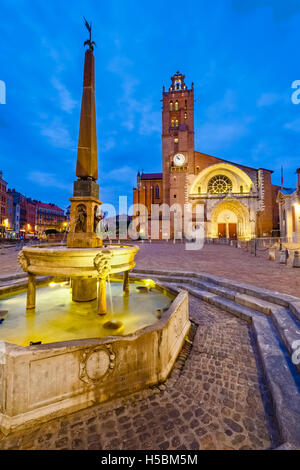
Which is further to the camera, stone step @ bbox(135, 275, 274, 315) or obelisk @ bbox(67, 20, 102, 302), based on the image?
obelisk @ bbox(67, 20, 102, 302)

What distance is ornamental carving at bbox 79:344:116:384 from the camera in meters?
2.32

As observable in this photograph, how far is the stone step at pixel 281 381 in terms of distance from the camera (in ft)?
6.36

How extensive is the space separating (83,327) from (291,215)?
2721 centimetres

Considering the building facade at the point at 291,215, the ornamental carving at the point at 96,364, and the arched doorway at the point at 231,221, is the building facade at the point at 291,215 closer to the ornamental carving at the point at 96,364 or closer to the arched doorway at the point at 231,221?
the arched doorway at the point at 231,221

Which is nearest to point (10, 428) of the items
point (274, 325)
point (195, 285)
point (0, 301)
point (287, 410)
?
point (287, 410)

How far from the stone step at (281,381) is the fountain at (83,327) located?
1.41 meters

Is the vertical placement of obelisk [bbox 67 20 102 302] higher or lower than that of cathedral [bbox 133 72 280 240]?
lower

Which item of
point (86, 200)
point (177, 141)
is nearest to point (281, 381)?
point (86, 200)

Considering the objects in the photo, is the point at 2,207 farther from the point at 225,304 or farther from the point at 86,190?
the point at 225,304

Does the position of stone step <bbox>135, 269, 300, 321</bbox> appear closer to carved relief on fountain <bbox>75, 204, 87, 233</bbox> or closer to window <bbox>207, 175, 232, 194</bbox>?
carved relief on fountain <bbox>75, 204, 87, 233</bbox>

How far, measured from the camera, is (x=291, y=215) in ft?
75.7

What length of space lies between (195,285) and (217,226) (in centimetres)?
3108

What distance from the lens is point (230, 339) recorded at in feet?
12.7

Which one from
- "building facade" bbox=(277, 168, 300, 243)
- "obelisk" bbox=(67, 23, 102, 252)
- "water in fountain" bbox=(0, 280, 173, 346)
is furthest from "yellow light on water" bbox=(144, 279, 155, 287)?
"building facade" bbox=(277, 168, 300, 243)
